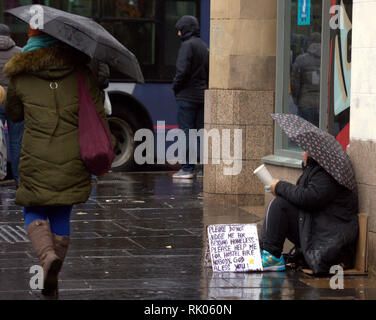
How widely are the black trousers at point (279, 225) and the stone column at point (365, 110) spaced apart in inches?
21.0

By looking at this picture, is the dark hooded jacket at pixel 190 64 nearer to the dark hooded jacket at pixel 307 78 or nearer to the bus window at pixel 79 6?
the bus window at pixel 79 6

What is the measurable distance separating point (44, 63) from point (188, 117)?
290 inches

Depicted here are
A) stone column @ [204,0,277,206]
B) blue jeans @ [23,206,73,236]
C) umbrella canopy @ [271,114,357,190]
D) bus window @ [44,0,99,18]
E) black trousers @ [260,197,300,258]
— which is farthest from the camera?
bus window @ [44,0,99,18]

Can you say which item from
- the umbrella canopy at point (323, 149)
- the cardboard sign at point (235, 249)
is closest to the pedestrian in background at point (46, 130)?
the cardboard sign at point (235, 249)

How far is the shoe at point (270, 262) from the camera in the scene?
7359mm

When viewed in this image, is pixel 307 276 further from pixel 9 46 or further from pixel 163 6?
pixel 163 6

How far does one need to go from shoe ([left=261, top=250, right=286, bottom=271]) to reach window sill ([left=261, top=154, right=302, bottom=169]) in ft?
6.65

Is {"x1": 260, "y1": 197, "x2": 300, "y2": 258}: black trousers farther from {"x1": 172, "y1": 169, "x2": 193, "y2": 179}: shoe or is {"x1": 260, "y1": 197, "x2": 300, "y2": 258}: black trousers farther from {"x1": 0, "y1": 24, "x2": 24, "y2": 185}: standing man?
{"x1": 172, "y1": 169, "x2": 193, "y2": 179}: shoe

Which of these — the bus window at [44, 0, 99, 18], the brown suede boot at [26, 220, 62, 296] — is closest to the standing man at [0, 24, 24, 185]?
the bus window at [44, 0, 99, 18]

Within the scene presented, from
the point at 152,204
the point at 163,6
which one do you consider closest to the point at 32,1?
the point at 163,6

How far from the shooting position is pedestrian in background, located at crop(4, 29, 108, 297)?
6.22 metres

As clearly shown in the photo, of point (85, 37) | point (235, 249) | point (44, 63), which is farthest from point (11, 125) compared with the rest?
point (85, 37)

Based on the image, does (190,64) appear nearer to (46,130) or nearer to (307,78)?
(307,78)

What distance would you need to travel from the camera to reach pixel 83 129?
628 centimetres
